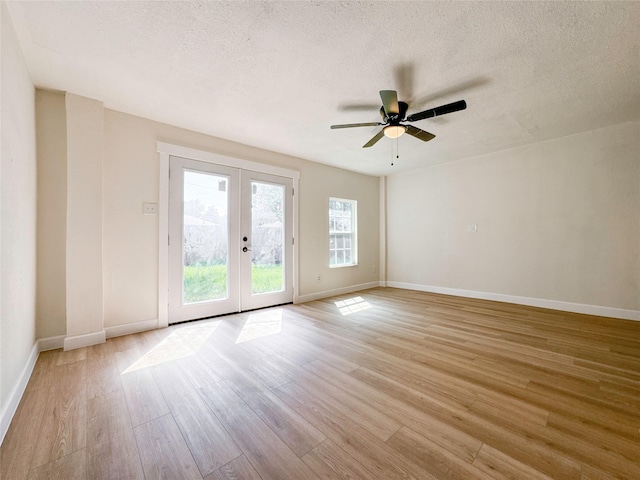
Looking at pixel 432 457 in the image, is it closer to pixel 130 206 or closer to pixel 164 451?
pixel 164 451

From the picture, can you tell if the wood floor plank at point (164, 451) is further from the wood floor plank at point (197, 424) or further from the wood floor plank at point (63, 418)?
the wood floor plank at point (63, 418)

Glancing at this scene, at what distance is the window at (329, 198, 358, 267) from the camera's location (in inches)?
213

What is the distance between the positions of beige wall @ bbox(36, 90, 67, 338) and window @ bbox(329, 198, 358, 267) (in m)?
3.89

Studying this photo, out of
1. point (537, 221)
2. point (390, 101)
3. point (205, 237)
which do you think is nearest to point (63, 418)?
point (205, 237)

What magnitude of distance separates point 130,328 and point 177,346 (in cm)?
84

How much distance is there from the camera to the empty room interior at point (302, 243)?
1.50 m

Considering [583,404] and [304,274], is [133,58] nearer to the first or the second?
[304,274]

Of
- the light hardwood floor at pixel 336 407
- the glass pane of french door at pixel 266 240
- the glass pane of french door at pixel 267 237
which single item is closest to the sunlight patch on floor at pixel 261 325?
the light hardwood floor at pixel 336 407

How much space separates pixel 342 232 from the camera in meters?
5.61

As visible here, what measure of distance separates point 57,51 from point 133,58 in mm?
579

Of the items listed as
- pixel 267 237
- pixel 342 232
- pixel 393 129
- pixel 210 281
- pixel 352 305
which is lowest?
pixel 352 305

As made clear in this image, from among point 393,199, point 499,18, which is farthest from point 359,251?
point 499,18

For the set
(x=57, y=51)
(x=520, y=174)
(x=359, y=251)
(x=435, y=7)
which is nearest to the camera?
(x=435, y=7)

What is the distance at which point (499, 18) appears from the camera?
71.0 inches
